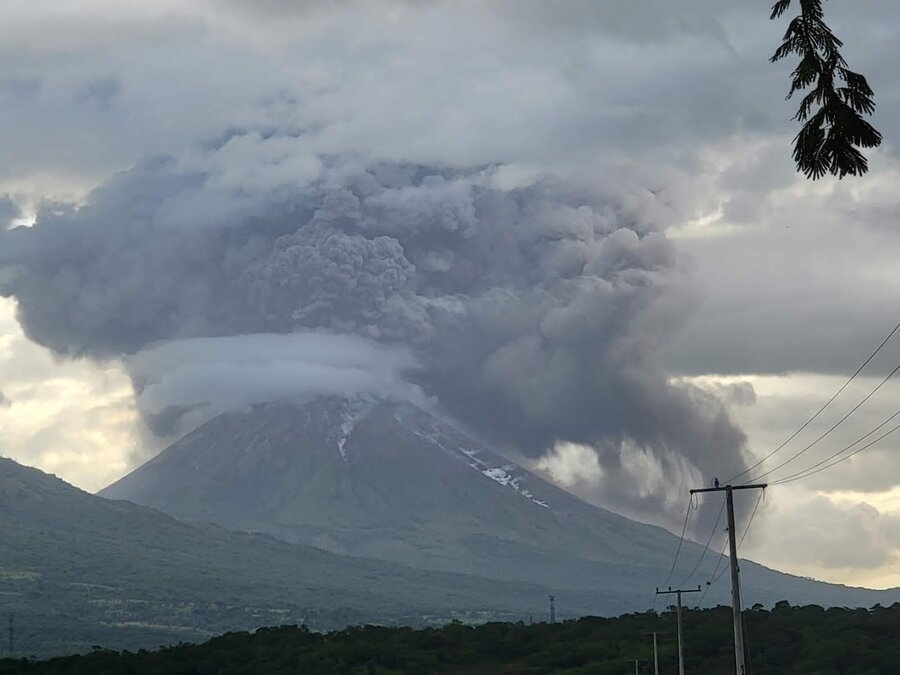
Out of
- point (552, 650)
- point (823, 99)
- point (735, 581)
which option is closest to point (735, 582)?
point (735, 581)

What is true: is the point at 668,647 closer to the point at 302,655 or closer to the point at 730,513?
the point at 302,655

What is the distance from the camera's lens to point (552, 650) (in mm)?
162625

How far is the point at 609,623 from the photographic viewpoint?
598ft

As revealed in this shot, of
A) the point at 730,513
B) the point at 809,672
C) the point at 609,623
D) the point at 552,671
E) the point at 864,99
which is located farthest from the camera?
the point at 609,623

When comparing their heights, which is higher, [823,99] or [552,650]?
[552,650]

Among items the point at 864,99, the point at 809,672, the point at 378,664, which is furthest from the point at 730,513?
the point at 378,664

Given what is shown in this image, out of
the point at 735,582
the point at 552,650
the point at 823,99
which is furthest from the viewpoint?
the point at 552,650

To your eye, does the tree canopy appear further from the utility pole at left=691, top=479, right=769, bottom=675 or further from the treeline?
the treeline

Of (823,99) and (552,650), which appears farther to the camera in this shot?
(552,650)

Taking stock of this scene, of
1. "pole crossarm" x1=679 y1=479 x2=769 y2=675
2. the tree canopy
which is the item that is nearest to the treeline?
"pole crossarm" x1=679 y1=479 x2=769 y2=675

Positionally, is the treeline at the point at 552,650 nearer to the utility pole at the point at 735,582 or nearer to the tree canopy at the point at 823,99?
the utility pole at the point at 735,582

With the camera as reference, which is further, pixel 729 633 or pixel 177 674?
pixel 177 674

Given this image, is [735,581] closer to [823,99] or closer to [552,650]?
[823,99]

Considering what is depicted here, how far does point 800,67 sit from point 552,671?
143 meters
